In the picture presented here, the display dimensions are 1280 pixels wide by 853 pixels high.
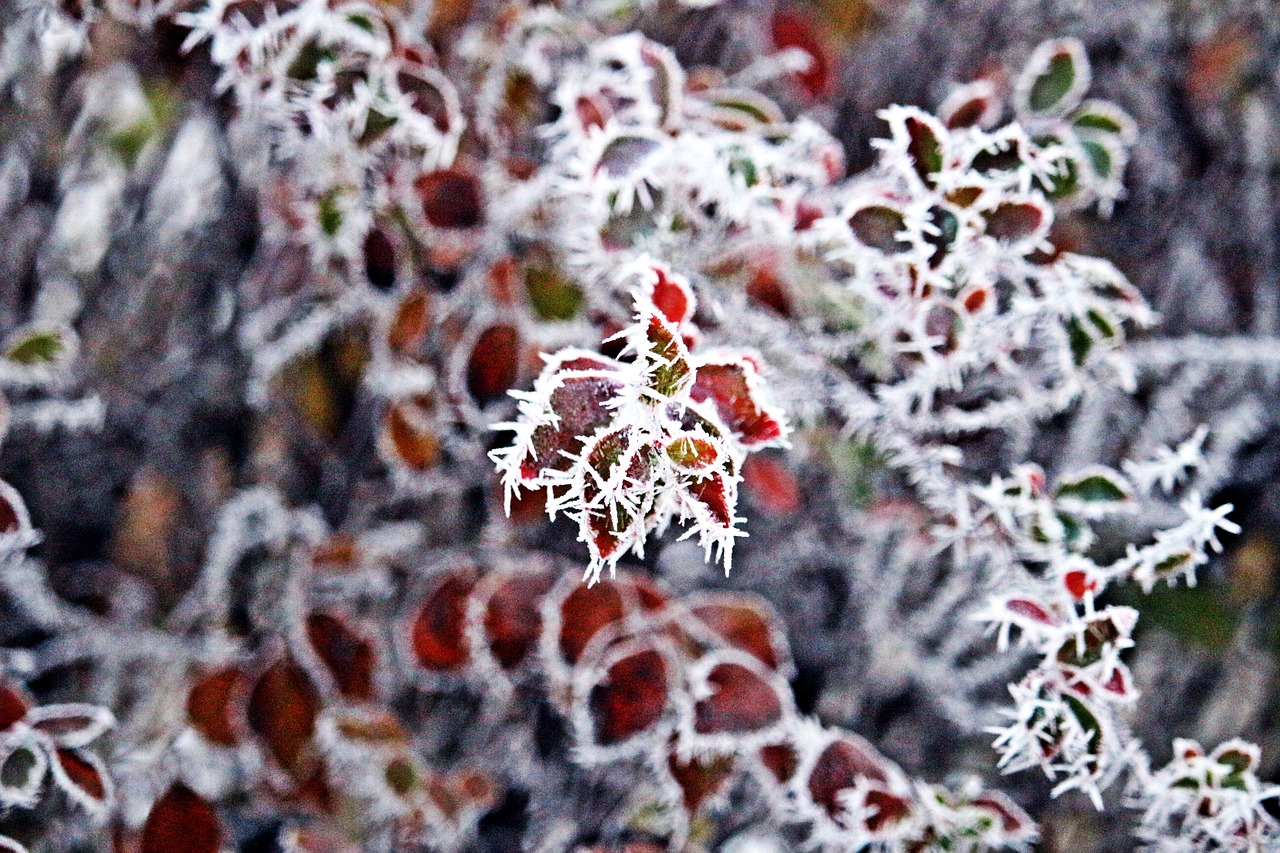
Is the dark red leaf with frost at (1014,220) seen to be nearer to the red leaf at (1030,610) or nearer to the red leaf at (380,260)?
the red leaf at (1030,610)

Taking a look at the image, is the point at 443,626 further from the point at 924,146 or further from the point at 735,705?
the point at 924,146

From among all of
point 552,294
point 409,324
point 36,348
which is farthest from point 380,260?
point 36,348

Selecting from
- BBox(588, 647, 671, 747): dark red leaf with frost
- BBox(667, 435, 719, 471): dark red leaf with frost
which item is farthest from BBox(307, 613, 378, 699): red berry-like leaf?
BBox(667, 435, 719, 471): dark red leaf with frost

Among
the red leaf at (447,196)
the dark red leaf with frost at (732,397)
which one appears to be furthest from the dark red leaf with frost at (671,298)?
the red leaf at (447,196)

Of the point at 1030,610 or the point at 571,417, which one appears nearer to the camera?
the point at 571,417

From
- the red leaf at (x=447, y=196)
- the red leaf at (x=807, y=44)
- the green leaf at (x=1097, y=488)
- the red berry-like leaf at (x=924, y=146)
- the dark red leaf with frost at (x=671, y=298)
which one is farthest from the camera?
the red leaf at (x=807, y=44)

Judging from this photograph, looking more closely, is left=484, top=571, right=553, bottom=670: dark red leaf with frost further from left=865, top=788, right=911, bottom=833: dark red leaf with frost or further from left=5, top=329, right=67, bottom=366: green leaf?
left=5, top=329, right=67, bottom=366: green leaf
